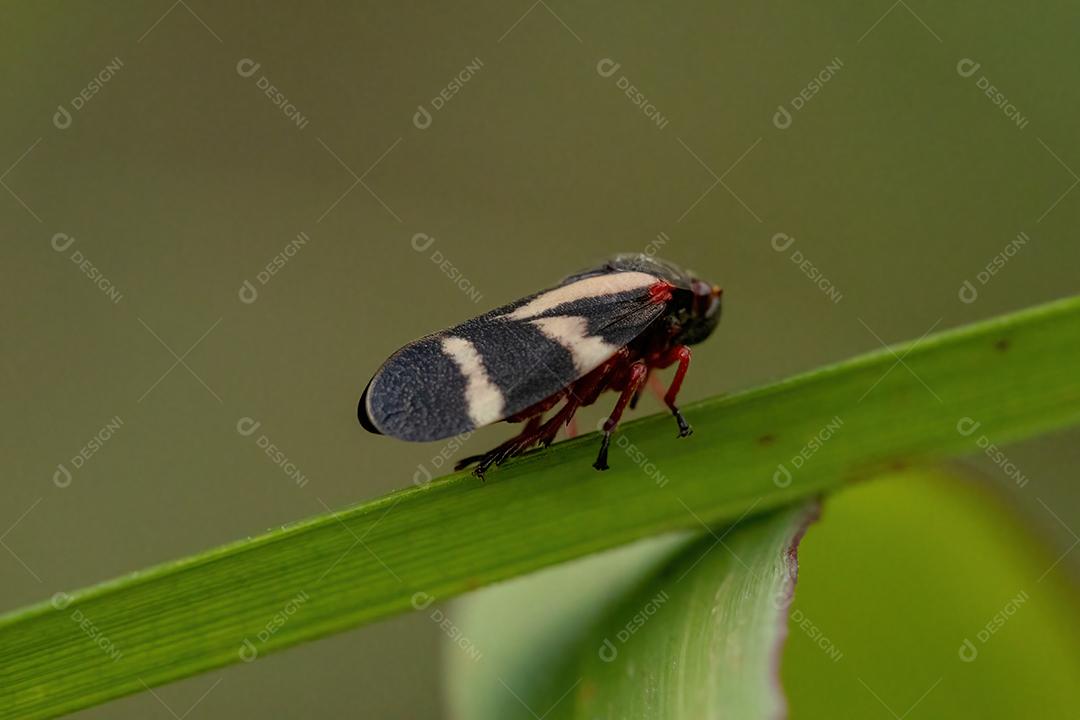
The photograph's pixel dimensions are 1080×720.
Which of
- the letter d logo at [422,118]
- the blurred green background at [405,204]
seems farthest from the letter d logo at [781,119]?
the letter d logo at [422,118]

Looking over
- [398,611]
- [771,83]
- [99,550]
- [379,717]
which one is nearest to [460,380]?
[398,611]

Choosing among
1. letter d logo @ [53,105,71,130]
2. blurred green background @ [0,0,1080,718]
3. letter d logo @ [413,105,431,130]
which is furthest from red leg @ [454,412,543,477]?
letter d logo @ [53,105,71,130]

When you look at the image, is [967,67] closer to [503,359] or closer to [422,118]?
[422,118]

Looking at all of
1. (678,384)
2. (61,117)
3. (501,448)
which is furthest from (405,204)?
(501,448)

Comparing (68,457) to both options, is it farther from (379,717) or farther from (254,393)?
(379,717)

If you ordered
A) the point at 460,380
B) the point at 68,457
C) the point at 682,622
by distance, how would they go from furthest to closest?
the point at 68,457 < the point at 460,380 < the point at 682,622

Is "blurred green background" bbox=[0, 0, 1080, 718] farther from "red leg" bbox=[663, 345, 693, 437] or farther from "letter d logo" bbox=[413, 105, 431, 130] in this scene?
"red leg" bbox=[663, 345, 693, 437]
